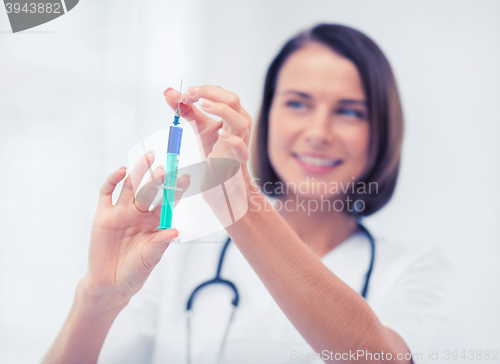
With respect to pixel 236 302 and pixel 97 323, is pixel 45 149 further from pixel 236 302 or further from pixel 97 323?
pixel 236 302

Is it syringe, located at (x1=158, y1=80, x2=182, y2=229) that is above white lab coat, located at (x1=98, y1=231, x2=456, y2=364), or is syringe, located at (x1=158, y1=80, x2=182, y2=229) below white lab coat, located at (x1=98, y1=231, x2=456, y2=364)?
above

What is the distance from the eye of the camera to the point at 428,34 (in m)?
0.72

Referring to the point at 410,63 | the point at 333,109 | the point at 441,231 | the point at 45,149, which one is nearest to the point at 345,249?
the point at 441,231

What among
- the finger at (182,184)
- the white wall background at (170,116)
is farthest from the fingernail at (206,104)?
the white wall background at (170,116)

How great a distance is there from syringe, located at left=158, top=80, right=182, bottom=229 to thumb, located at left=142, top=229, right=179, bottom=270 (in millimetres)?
18

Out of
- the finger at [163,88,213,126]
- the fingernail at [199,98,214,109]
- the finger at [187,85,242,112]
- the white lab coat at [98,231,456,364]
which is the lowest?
the white lab coat at [98,231,456,364]

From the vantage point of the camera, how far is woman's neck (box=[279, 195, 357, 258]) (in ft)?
2.40

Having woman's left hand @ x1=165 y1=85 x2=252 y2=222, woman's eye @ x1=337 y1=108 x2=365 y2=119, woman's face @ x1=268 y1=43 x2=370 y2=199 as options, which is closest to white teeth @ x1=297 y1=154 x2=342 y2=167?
woman's face @ x1=268 y1=43 x2=370 y2=199

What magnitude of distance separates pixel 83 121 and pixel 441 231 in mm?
780

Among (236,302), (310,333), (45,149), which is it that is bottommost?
(236,302)

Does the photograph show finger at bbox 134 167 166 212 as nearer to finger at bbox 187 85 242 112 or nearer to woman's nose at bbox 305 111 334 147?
finger at bbox 187 85 242 112

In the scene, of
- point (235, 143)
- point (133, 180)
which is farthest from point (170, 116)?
point (235, 143)

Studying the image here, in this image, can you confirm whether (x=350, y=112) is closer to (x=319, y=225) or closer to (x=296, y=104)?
(x=296, y=104)

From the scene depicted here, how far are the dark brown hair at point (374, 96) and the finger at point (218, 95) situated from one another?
0.39 metres
